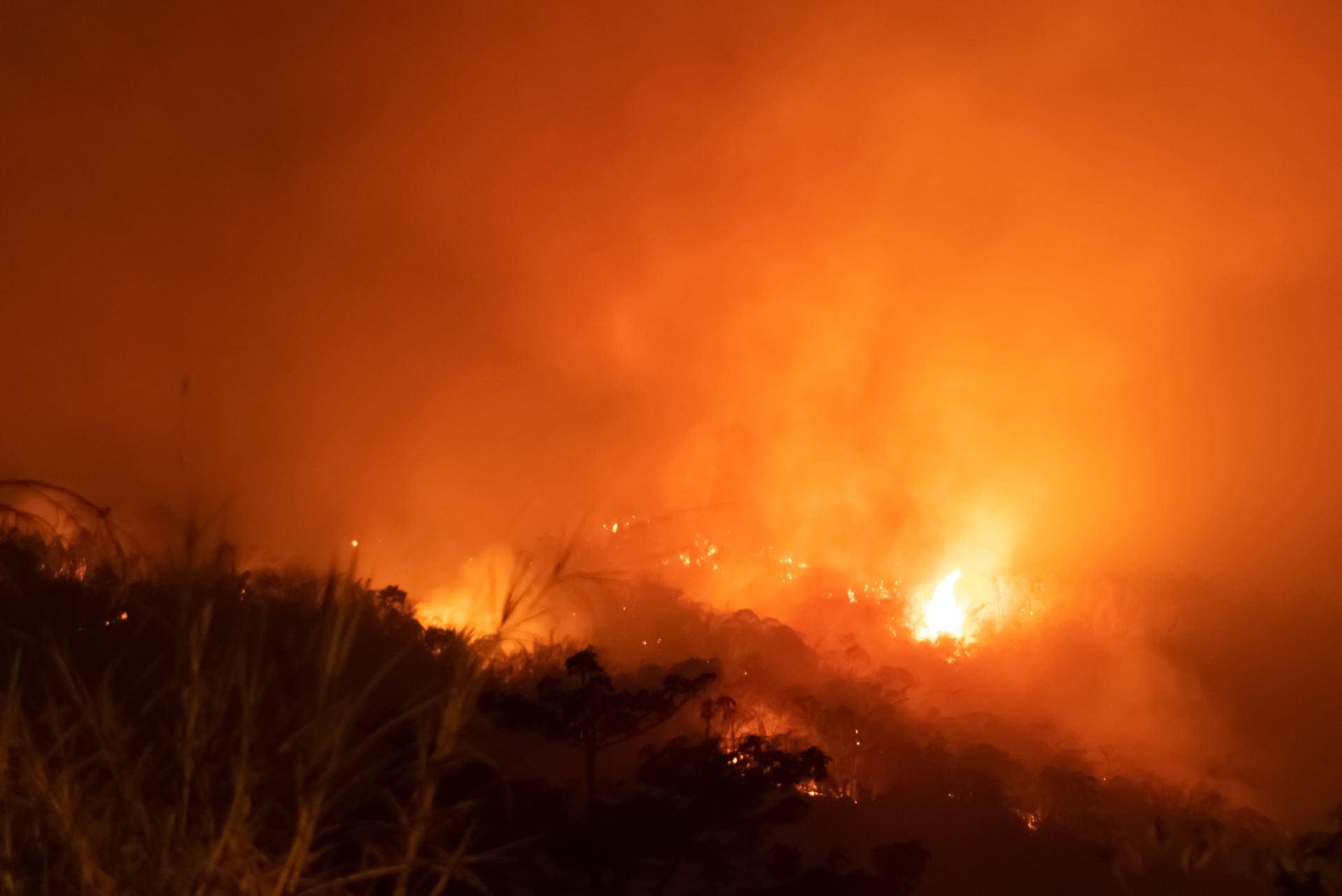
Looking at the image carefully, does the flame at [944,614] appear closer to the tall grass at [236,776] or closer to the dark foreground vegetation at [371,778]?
the dark foreground vegetation at [371,778]

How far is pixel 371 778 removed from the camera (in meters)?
4.25

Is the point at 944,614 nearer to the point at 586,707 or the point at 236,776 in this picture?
the point at 586,707

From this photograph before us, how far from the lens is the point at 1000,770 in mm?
9570

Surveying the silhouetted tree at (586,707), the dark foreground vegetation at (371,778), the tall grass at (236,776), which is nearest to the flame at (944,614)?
the dark foreground vegetation at (371,778)

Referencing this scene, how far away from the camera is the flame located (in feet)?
49.7

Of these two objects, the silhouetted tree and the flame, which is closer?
the silhouetted tree

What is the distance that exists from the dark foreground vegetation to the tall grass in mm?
14

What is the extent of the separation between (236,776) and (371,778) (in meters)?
0.55

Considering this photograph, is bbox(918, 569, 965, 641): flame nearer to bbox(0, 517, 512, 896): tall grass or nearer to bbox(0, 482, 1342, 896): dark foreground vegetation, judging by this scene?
bbox(0, 482, 1342, 896): dark foreground vegetation

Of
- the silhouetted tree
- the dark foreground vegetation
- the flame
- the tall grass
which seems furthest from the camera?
the flame

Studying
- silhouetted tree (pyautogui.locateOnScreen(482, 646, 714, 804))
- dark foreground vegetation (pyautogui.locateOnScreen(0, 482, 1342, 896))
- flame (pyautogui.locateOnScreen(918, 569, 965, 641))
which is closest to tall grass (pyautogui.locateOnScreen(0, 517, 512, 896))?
dark foreground vegetation (pyautogui.locateOnScreen(0, 482, 1342, 896))

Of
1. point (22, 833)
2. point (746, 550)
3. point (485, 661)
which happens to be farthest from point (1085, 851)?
point (746, 550)

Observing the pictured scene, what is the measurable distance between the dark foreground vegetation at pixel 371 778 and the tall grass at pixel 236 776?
14 millimetres

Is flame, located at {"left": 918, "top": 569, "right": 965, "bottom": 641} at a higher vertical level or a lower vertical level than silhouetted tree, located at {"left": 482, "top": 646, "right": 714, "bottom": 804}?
higher
